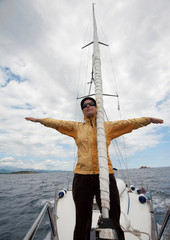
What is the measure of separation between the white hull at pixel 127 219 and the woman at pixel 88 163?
2.00m

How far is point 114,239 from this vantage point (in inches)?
46.5

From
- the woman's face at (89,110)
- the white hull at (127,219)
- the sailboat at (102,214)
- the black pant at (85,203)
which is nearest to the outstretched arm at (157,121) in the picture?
the sailboat at (102,214)

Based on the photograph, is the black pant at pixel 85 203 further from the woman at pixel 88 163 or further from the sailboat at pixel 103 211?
the sailboat at pixel 103 211

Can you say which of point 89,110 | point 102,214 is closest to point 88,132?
point 89,110

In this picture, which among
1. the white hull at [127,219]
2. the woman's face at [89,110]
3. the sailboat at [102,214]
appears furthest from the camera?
the white hull at [127,219]

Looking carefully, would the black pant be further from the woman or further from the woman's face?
the woman's face

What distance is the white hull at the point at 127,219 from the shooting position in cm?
337

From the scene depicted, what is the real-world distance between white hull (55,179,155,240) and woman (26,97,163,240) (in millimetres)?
1999

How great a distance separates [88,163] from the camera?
6.61 ft

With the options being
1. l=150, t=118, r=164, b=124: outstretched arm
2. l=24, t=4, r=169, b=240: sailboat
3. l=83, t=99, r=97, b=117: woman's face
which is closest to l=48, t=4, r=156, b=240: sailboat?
l=24, t=4, r=169, b=240: sailboat

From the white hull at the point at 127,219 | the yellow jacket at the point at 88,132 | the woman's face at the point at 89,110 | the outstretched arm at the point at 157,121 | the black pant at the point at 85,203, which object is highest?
the woman's face at the point at 89,110

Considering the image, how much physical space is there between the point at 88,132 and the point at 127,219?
352cm

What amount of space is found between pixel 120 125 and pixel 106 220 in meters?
1.42

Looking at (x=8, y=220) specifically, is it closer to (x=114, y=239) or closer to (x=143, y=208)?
(x=143, y=208)
